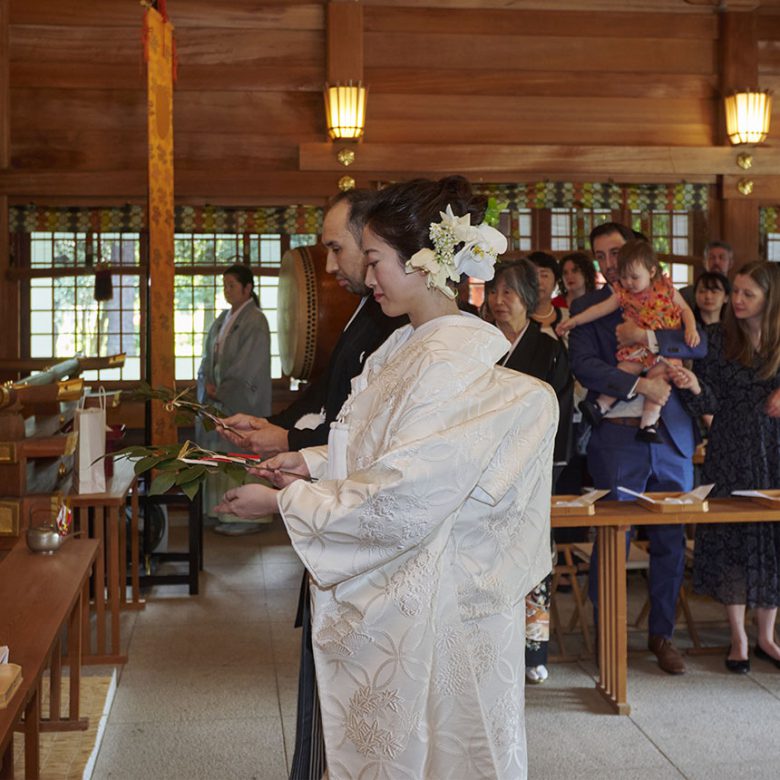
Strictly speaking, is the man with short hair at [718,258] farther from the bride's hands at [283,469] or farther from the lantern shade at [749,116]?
the bride's hands at [283,469]

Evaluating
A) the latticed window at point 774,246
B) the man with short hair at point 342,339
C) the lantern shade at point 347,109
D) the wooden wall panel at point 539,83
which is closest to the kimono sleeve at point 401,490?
the man with short hair at point 342,339

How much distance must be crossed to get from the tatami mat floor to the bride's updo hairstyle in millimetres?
1967

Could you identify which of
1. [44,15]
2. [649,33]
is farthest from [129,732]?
[649,33]

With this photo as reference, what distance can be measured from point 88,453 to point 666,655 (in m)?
2.43

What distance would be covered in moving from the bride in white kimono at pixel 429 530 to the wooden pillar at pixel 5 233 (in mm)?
6470

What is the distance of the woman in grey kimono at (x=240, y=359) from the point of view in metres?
7.55

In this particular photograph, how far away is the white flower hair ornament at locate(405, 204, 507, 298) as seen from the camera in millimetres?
2227

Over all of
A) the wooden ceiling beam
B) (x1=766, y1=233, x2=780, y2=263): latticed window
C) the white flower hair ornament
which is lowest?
the white flower hair ornament

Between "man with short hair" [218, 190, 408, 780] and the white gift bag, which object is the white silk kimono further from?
the white gift bag

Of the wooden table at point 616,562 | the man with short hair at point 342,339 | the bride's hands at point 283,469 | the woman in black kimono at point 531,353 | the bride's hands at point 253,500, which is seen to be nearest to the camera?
Result: the bride's hands at point 253,500

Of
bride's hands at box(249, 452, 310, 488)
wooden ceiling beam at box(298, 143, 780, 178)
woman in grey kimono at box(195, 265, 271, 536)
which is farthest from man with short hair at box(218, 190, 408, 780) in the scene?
wooden ceiling beam at box(298, 143, 780, 178)

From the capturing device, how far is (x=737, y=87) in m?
8.72

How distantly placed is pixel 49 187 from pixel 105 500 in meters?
4.07

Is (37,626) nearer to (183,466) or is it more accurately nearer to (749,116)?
(183,466)
